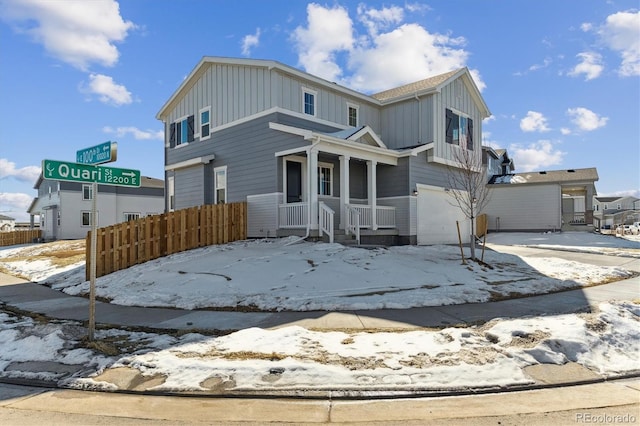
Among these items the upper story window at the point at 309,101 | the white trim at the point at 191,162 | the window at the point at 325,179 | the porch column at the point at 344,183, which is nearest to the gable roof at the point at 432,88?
the upper story window at the point at 309,101

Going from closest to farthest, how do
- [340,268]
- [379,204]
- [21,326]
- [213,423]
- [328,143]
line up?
[213,423], [21,326], [340,268], [328,143], [379,204]

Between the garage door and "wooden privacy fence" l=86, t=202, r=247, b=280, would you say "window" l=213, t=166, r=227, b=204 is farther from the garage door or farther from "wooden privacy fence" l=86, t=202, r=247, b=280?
the garage door

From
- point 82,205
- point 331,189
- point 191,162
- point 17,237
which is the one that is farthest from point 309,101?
point 17,237

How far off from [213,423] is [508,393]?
280cm

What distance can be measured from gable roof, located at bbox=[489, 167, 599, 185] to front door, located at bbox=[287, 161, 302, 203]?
19.2m

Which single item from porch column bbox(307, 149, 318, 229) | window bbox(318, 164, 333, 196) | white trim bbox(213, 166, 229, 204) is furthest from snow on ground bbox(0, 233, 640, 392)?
white trim bbox(213, 166, 229, 204)

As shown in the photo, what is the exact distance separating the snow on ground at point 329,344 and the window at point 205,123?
34.7 ft

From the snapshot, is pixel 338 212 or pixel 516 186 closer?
pixel 338 212

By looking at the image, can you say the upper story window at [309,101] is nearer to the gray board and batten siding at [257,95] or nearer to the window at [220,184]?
the gray board and batten siding at [257,95]

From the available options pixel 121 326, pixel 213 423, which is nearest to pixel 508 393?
pixel 213 423

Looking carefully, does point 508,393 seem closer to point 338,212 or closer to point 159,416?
point 159,416

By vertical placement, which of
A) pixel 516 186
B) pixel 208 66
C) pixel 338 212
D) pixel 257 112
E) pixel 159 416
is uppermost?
pixel 208 66

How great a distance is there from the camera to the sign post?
5258 mm

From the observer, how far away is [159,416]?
356 centimetres
